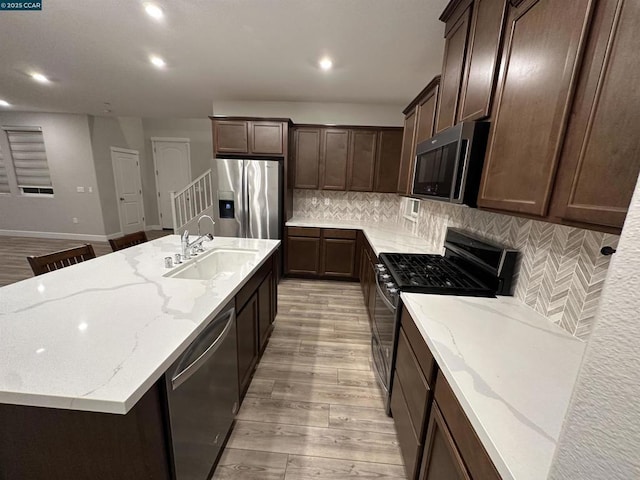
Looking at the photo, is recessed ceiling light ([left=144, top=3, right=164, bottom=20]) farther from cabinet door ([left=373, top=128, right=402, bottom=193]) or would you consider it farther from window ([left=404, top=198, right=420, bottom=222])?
window ([left=404, top=198, right=420, bottom=222])

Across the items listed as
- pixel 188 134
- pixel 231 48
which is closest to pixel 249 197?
pixel 231 48

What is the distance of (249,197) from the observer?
138 inches

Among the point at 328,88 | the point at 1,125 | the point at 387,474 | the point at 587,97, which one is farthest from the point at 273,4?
the point at 1,125

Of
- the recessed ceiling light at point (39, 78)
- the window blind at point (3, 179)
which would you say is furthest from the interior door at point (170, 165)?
the recessed ceiling light at point (39, 78)

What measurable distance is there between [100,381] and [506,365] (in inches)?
49.7

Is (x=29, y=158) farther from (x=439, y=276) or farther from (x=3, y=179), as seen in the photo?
(x=439, y=276)

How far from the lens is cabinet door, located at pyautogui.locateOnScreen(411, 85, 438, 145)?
6.47 ft

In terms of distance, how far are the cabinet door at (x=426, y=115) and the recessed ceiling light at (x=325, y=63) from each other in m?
0.99

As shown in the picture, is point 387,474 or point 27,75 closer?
point 387,474

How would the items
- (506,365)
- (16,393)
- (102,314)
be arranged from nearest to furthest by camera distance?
(16,393) < (506,365) < (102,314)

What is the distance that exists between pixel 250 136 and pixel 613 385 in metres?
3.89

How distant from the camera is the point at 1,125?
5.26m

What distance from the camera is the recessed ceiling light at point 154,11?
1767mm

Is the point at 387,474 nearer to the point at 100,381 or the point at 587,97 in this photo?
the point at 100,381
